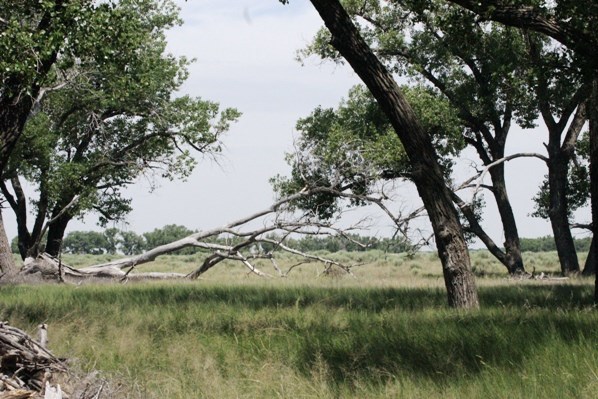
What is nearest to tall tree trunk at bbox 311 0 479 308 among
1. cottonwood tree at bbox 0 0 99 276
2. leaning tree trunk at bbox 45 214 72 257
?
cottonwood tree at bbox 0 0 99 276

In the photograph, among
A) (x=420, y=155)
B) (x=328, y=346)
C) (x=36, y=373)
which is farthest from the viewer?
(x=420, y=155)

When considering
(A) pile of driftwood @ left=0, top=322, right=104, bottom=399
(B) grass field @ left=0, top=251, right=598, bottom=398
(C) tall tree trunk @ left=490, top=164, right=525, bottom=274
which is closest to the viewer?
(A) pile of driftwood @ left=0, top=322, right=104, bottom=399

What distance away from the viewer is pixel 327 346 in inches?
311

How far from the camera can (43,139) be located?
23.8 metres

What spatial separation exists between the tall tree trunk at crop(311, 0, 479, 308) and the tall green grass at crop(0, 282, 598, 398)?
0.67m

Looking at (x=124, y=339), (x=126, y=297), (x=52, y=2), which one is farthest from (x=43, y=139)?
(x=124, y=339)

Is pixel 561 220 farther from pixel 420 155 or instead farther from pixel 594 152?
pixel 420 155

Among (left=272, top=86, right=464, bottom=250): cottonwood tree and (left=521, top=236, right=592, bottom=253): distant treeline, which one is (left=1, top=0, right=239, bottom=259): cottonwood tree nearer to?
(left=272, top=86, right=464, bottom=250): cottonwood tree

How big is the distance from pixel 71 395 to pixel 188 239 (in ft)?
53.0

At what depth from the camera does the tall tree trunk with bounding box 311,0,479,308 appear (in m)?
10.9

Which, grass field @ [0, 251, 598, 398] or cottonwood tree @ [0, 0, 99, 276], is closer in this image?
grass field @ [0, 251, 598, 398]

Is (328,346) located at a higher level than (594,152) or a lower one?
lower

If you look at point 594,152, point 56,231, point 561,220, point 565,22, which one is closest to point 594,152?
point 594,152

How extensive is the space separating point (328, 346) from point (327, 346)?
0.02m
